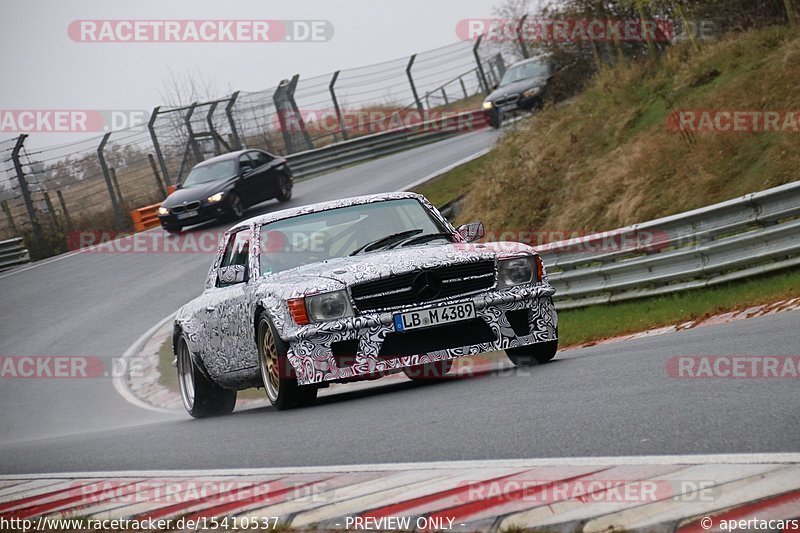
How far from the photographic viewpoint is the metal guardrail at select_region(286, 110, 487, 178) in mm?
37156

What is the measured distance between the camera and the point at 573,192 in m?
19.1

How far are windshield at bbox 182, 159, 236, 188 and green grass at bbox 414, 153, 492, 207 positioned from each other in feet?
15.8

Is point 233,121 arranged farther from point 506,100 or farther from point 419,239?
point 419,239

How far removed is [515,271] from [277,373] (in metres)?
1.84

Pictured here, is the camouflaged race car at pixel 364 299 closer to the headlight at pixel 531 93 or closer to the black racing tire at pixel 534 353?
the black racing tire at pixel 534 353

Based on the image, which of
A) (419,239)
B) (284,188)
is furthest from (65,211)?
(419,239)

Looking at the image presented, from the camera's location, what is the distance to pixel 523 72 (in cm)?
3092

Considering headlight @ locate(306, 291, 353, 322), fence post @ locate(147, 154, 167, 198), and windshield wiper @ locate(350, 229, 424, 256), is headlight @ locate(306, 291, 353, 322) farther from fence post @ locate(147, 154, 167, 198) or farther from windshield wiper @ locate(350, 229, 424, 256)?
fence post @ locate(147, 154, 167, 198)

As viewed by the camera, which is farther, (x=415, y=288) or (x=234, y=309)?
(x=234, y=309)

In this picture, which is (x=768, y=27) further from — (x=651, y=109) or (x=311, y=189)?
(x=311, y=189)

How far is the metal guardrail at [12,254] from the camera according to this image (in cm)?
2998

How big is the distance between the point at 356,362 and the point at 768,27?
1342 centimetres

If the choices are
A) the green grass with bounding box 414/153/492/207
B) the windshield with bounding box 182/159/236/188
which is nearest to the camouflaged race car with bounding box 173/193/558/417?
the green grass with bounding box 414/153/492/207

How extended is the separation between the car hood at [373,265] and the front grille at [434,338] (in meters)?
0.43
